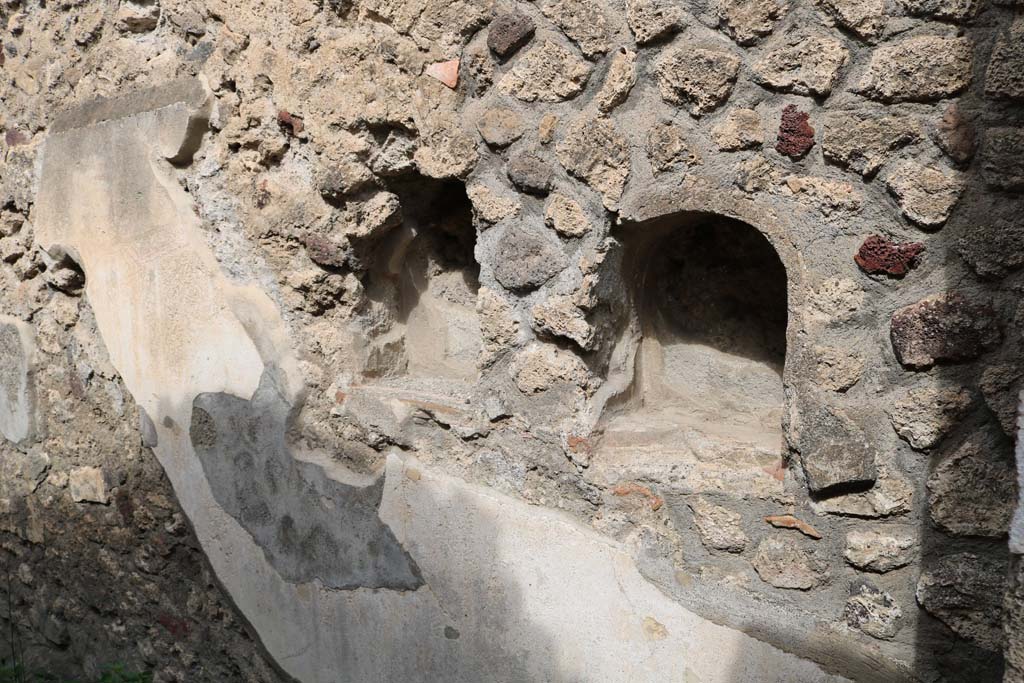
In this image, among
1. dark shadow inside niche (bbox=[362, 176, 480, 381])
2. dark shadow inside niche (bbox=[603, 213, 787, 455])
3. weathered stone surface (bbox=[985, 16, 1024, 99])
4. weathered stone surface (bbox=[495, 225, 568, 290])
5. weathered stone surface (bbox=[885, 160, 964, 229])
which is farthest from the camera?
dark shadow inside niche (bbox=[362, 176, 480, 381])

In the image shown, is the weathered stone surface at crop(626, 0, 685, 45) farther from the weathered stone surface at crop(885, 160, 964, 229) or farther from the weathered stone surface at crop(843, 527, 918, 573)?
the weathered stone surface at crop(843, 527, 918, 573)

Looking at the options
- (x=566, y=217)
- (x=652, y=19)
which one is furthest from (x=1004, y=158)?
(x=566, y=217)

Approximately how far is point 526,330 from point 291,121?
0.79 metres

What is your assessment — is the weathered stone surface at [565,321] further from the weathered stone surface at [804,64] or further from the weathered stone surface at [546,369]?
the weathered stone surface at [804,64]

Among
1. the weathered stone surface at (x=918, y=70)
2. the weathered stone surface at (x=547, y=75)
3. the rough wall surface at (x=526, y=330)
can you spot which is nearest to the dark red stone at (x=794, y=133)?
the rough wall surface at (x=526, y=330)

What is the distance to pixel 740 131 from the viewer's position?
1587 millimetres

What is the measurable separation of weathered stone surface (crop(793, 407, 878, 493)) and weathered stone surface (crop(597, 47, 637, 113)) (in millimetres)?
718

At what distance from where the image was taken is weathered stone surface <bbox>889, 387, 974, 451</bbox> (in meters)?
1.48

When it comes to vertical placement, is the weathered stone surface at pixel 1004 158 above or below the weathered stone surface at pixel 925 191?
above

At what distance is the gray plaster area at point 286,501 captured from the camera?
2.16 m

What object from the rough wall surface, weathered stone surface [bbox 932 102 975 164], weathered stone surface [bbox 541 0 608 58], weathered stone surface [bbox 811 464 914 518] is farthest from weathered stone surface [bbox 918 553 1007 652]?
A: weathered stone surface [bbox 541 0 608 58]

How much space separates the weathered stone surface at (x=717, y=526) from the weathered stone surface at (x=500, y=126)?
87 cm

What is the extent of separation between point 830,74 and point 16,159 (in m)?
2.56

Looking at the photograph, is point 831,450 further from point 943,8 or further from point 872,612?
point 943,8
